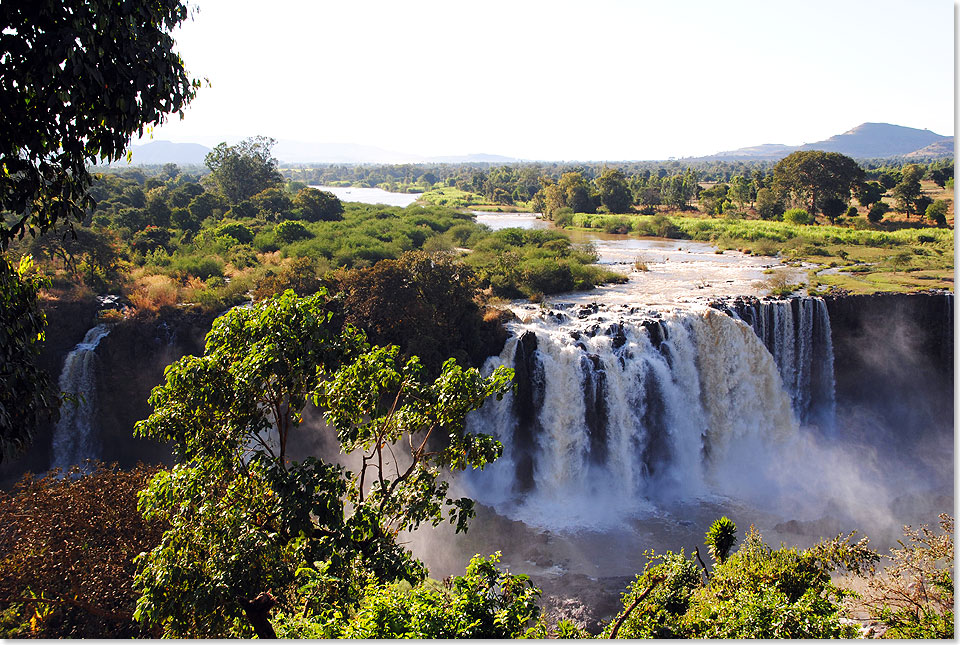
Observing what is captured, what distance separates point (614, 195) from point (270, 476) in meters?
57.0

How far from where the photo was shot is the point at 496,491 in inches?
712

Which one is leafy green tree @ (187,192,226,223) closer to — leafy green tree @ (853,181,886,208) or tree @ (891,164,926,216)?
leafy green tree @ (853,181,886,208)

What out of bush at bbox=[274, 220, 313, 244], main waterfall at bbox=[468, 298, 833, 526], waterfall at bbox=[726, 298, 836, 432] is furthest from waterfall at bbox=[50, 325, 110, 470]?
waterfall at bbox=[726, 298, 836, 432]

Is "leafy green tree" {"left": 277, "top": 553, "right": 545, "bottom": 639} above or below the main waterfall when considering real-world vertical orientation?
above

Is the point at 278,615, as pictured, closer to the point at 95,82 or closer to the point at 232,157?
the point at 95,82

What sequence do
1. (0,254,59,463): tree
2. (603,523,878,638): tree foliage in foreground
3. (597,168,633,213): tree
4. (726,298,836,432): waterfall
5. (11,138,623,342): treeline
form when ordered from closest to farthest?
1. (0,254,59,463): tree
2. (603,523,878,638): tree foliage in foreground
3. (11,138,623,342): treeline
4. (726,298,836,432): waterfall
5. (597,168,633,213): tree

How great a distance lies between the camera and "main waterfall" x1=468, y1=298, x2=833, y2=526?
60.0ft

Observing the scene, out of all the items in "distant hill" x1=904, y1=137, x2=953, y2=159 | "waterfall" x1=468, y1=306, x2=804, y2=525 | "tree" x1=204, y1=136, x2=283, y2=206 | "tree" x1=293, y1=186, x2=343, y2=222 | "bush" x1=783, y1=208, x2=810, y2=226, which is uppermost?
"distant hill" x1=904, y1=137, x2=953, y2=159

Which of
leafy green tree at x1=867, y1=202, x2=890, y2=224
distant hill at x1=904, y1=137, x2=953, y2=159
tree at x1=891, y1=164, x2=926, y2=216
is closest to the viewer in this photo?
leafy green tree at x1=867, y1=202, x2=890, y2=224

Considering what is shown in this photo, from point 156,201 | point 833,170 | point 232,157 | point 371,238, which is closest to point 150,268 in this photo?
point 371,238

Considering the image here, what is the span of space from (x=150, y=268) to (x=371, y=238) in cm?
1035

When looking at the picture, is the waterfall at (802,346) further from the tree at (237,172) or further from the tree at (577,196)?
the tree at (237,172)

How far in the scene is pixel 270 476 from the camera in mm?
6301

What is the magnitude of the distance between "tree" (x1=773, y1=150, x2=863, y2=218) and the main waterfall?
3372 centimetres
